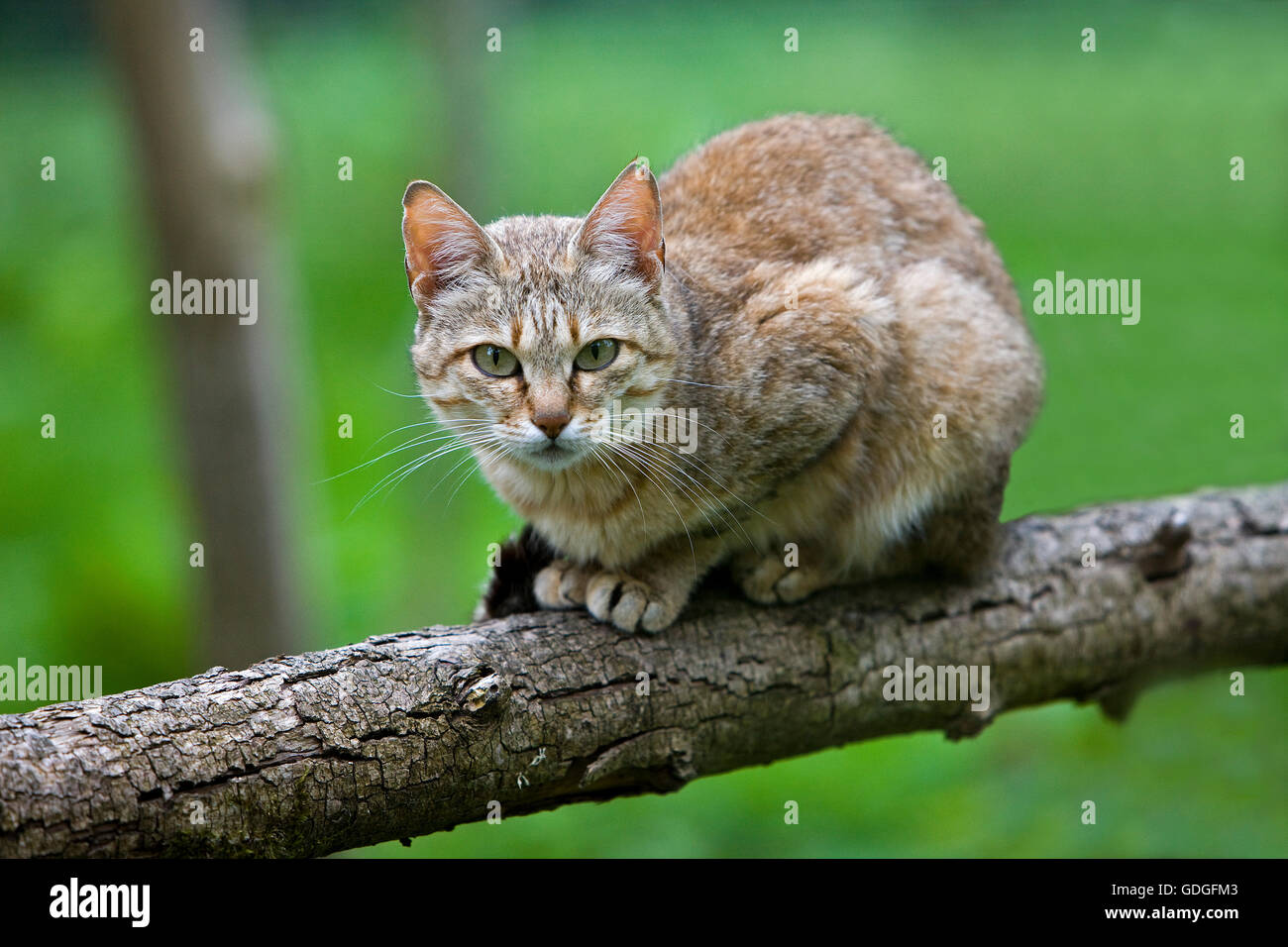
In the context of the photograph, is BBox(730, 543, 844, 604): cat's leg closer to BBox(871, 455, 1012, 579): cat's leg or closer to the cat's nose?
BBox(871, 455, 1012, 579): cat's leg

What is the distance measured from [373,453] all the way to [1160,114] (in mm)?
7246

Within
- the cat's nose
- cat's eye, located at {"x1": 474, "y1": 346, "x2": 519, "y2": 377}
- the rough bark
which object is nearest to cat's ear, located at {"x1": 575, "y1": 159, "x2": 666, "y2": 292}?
cat's eye, located at {"x1": 474, "y1": 346, "x2": 519, "y2": 377}

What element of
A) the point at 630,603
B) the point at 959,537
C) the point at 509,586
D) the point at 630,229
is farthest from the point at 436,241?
the point at 959,537

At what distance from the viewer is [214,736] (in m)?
2.90

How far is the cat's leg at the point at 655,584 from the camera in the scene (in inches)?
153

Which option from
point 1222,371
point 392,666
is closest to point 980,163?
point 1222,371

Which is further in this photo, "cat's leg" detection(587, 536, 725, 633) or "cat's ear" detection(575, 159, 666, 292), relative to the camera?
"cat's leg" detection(587, 536, 725, 633)

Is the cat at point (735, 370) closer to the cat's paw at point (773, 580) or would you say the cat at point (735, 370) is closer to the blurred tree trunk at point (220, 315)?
the cat's paw at point (773, 580)

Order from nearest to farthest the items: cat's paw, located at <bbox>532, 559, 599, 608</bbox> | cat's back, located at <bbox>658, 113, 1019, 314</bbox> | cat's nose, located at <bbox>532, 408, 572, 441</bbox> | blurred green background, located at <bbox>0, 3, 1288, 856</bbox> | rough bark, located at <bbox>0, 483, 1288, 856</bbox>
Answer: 1. rough bark, located at <bbox>0, 483, 1288, 856</bbox>
2. cat's nose, located at <bbox>532, 408, 572, 441</bbox>
3. cat's paw, located at <bbox>532, 559, 599, 608</bbox>
4. cat's back, located at <bbox>658, 113, 1019, 314</bbox>
5. blurred green background, located at <bbox>0, 3, 1288, 856</bbox>

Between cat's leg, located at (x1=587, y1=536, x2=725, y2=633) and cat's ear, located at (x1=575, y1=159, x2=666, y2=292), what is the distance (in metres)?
0.91

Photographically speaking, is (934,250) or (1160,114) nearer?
(934,250)

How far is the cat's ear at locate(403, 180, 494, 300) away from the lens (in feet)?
11.9

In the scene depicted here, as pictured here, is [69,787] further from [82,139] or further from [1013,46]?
[82,139]

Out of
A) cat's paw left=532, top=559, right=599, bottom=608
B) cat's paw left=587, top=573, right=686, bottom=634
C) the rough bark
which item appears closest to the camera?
the rough bark
